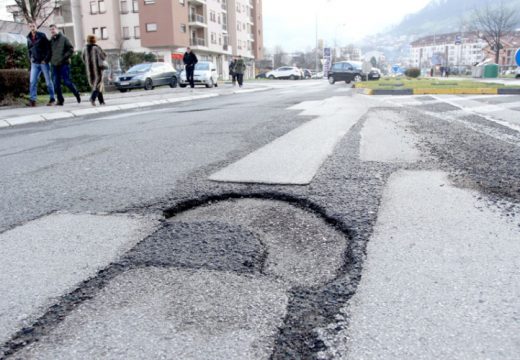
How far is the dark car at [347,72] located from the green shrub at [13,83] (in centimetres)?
2301

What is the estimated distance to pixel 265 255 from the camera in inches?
80.2

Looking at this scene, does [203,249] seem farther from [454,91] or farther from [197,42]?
[197,42]

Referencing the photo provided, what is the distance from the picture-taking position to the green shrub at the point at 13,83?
11.8m

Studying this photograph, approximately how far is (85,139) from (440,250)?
17.3 feet

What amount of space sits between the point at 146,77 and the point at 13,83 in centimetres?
1120

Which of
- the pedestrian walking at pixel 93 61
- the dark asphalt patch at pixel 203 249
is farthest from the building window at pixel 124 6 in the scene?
the dark asphalt patch at pixel 203 249

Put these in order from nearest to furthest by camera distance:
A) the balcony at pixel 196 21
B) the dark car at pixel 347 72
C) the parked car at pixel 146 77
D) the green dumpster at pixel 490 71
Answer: the parked car at pixel 146 77 < the dark car at pixel 347 72 < the green dumpster at pixel 490 71 < the balcony at pixel 196 21

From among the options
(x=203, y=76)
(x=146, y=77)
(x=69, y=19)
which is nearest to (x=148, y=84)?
(x=146, y=77)

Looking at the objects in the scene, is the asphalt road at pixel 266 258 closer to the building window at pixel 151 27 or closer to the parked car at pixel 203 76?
the parked car at pixel 203 76

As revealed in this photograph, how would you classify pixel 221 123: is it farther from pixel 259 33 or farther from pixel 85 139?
pixel 259 33

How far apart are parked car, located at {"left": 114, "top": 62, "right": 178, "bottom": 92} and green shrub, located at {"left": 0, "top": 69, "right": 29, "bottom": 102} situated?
10012 millimetres

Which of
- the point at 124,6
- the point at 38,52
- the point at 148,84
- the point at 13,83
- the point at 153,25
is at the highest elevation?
the point at 124,6

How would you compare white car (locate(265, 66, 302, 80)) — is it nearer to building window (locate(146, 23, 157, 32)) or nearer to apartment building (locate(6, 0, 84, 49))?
building window (locate(146, 23, 157, 32))

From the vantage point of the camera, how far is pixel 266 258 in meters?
2.01
